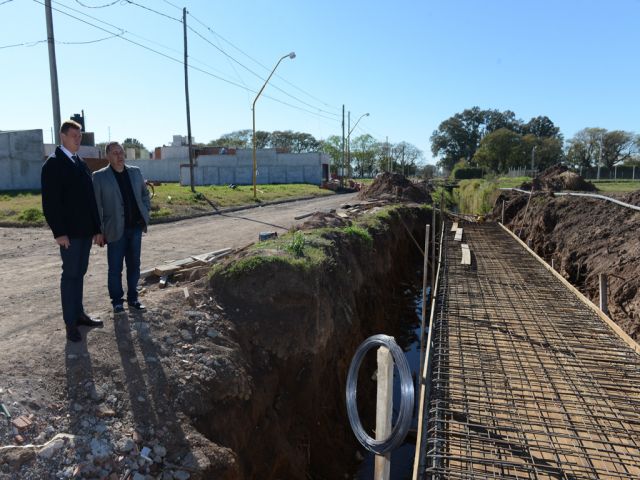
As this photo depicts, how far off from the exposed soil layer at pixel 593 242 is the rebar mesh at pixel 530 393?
849 millimetres

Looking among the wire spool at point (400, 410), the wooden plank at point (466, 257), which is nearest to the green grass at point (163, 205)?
the wooden plank at point (466, 257)

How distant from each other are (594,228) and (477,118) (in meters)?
85.6

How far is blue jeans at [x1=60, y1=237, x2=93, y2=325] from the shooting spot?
13.5ft

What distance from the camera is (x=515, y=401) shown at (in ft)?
16.1

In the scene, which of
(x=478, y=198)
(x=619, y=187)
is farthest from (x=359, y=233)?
(x=619, y=187)

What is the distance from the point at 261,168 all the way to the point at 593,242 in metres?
39.6

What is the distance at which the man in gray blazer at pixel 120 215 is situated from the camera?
461 cm

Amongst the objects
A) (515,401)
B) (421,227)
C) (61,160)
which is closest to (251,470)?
(515,401)

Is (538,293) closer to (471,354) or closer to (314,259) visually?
(471,354)

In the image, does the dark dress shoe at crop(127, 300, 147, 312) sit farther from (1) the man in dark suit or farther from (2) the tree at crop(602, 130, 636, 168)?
(2) the tree at crop(602, 130, 636, 168)

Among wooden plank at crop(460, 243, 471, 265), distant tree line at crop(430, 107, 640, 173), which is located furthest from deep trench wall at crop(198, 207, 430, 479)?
distant tree line at crop(430, 107, 640, 173)

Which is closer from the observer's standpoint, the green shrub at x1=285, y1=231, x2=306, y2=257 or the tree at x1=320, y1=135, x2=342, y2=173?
the green shrub at x1=285, y1=231, x2=306, y2=257

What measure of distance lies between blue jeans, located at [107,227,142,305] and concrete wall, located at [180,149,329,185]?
41.5 m

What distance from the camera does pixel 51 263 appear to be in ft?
26.9
